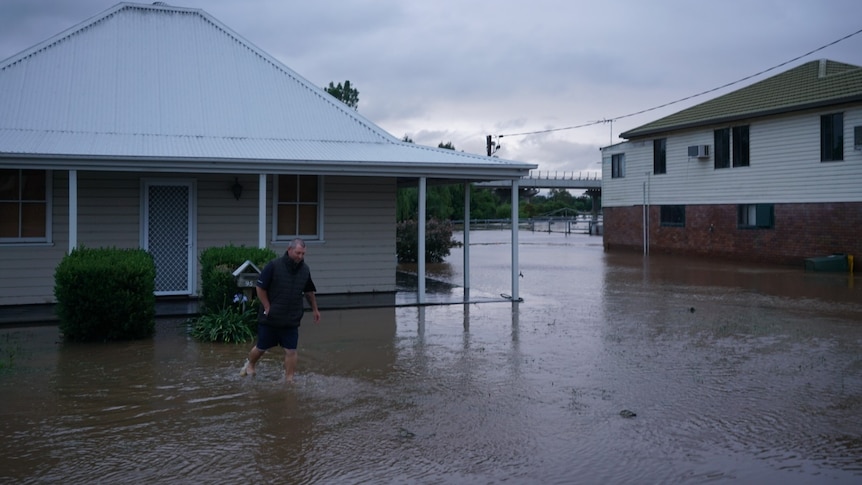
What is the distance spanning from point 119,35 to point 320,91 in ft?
14.2

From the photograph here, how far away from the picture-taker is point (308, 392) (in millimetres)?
8562

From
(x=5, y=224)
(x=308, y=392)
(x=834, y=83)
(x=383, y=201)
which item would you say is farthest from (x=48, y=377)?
(x=834, y=83)

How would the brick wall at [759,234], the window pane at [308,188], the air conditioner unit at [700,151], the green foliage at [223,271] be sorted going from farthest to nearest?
the air conditioner unit at [700,151] → the brick wall at [759,234] → the window pane at [308,188] → the green foliage at [223,271]

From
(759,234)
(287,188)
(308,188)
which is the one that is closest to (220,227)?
(287,188)

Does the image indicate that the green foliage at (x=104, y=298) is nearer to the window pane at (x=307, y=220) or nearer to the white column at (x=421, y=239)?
the window pane at (x=307, y=220)

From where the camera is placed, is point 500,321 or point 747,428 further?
point 500,321

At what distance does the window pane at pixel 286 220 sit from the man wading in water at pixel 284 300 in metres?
7.29

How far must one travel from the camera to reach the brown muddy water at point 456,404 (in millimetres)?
6301

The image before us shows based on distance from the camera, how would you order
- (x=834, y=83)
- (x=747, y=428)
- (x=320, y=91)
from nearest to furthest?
1. (x=747, y=428)
2. (x=320, y=91)
3. (x=834, y=83)

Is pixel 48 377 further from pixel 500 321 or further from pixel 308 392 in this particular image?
pixel 500 321

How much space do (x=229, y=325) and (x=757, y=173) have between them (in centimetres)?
2181

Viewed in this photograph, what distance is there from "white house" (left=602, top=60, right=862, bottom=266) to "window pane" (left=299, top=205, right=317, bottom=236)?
17.0 metres

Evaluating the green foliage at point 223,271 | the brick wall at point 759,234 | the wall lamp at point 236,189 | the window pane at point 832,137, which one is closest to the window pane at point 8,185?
the wall lamp at point 236,189

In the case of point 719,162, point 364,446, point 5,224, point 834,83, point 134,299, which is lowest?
point 364,446
